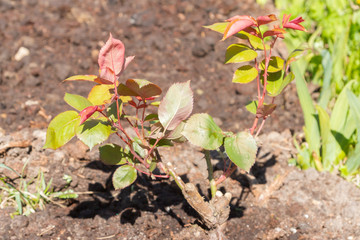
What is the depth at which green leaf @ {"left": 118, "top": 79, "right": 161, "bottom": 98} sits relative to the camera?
119 cm

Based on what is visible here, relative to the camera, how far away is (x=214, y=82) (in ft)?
8.92

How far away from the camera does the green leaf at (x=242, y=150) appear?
3.86 feet

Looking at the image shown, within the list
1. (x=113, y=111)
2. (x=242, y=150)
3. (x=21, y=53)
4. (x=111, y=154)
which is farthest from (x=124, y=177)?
(x=21, y=53)

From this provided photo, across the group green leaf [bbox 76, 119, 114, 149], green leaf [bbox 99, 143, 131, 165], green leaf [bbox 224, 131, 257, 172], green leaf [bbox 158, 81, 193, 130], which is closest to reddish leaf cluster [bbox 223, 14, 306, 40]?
green leaf [bbox 158, 81, 193, 130]

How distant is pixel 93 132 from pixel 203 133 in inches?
13.9

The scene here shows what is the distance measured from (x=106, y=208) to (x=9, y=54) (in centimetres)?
150

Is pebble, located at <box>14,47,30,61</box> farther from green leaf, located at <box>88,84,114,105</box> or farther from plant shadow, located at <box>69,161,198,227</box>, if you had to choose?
green leaf, located at <box>88,84,114,105</box>

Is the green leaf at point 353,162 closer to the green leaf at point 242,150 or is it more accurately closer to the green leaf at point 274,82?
the green leaf at point 274,82

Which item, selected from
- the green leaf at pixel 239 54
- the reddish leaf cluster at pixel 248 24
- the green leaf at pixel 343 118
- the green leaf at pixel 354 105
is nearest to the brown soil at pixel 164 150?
the green leaf at pixel 343 118

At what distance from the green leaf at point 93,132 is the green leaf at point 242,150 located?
1.29ft

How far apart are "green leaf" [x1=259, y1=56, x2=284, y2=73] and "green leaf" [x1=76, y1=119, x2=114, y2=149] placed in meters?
0.58

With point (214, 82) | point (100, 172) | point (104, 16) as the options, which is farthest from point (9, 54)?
point (214, 82)

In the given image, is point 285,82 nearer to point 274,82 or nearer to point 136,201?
point 274,82

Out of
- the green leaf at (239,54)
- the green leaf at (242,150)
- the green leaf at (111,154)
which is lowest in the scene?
the green leaf at (111,154)
